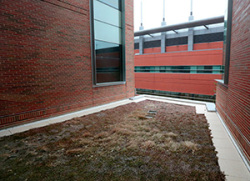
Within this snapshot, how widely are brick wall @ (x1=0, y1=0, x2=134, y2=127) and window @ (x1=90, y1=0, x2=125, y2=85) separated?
53cm

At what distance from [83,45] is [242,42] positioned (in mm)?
6112

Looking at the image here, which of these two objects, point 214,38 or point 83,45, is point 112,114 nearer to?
point 83,45

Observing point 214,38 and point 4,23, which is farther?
point 214,38

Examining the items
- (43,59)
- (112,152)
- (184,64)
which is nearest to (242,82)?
(112,152)

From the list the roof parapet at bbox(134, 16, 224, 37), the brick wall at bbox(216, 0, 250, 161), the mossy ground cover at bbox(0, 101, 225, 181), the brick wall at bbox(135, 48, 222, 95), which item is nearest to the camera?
the mossy ground cover at bbox(0, 101, 225, 181)

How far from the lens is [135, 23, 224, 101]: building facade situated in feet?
62.8

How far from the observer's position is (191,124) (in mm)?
5574

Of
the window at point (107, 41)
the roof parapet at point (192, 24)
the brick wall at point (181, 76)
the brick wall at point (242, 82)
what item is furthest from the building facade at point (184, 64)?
the brick wall at point (242, 82)

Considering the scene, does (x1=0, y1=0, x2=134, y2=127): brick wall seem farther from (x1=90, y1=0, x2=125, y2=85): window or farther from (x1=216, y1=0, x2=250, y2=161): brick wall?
(x1=216, y1=0, x2=250, y2=161): brick wall

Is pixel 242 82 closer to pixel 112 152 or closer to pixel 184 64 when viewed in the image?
pixel 112 152

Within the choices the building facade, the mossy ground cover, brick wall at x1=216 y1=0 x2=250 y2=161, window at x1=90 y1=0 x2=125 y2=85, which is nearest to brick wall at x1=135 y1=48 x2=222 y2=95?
the building facade

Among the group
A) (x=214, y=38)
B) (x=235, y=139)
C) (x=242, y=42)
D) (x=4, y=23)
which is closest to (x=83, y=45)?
(x=4, y=23)

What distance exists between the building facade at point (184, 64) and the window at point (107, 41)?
13174mm

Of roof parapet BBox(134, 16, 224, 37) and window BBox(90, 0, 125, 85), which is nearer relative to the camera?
window BBox(90, 0, 125, 85)
